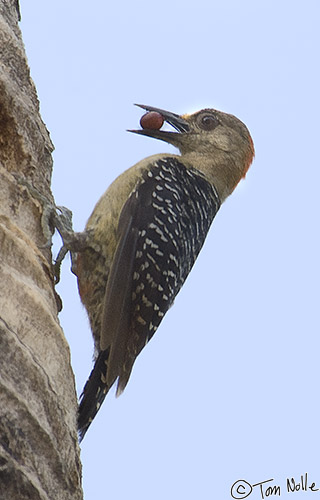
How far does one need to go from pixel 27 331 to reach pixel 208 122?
340 centimetres

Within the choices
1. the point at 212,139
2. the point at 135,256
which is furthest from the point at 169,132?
the point at 135,256

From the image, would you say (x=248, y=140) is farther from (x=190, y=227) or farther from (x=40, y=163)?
(x=40, y=163)

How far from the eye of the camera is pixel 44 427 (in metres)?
2.63

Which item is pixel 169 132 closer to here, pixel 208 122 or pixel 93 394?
pixel 208 122

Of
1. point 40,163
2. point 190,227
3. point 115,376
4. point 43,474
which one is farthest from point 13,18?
point 43,474

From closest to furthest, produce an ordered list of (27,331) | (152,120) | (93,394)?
1. (27,331)
2. (93,394)
3. (152,120)

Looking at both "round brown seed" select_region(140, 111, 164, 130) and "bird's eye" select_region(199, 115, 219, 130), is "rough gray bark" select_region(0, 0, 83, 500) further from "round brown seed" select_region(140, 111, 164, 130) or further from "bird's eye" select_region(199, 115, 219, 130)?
"bird's eye" select_region(199, 115, 219, 130)

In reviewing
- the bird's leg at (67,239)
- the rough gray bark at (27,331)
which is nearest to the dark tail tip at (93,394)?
the bird's leg at (67,239)

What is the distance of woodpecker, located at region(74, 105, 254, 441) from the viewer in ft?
14.1

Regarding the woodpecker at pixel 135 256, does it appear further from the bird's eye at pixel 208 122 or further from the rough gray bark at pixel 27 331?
the rough gray bark at pixel 27 331

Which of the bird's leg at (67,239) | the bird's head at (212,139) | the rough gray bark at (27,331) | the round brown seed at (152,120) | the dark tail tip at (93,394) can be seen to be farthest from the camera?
the bird's head at (212,139)

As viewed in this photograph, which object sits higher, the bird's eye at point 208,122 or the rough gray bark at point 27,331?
the bird's eye at point 208,122

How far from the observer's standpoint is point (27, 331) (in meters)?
2.87

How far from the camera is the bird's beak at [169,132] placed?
5723 mm
